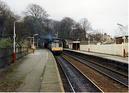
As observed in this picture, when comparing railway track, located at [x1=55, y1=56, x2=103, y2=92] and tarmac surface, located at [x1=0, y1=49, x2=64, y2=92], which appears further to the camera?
railway track, located at [x1=55, y1=56, x2=103, y2=92]

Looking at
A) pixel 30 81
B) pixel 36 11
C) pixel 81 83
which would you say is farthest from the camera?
pixel 36 11

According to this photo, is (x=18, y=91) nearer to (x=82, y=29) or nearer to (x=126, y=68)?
(x=126, y=68)

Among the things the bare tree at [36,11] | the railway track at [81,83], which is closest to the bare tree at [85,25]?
the bare tree at [36,11]

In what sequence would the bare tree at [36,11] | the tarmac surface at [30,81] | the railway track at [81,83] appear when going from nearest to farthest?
1. the tarmac surface at [30,81]
2. the railway track at [81,83]
3. the bare tree at [36,11]

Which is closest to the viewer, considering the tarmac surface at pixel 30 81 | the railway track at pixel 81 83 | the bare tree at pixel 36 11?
the tarmac surface at pixel 30 81

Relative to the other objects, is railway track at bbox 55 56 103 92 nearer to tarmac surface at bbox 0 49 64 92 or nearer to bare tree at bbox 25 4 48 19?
tarmac surface at bbox 0 49 64 92

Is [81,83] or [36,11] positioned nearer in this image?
[81,83]

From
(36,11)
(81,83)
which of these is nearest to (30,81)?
(81,83)

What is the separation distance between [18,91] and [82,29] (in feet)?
443

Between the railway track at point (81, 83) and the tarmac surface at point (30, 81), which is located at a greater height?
the tarmac surface at point (30, 81)

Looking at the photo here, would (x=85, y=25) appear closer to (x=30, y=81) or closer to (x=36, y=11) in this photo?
(x=36, y=11)

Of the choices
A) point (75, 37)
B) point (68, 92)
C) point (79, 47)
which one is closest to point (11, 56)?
point (68, 92)

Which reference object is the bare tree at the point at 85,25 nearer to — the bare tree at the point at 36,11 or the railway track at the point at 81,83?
Result: the bare tree at the point at 36,11

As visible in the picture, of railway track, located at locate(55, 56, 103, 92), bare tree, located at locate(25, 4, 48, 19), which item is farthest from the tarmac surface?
bare tree, located at locate(25, 4, 48, 19)
